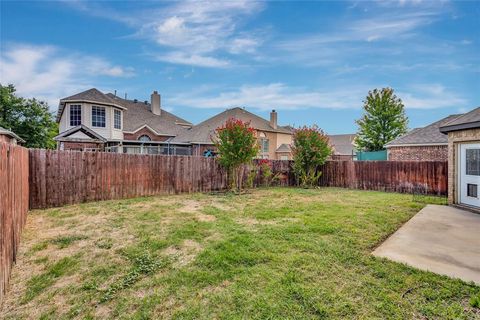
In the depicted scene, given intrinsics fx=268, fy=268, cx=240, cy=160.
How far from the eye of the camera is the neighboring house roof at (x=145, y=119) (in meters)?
23.7

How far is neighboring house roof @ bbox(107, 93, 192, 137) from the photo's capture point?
23734 millimetres

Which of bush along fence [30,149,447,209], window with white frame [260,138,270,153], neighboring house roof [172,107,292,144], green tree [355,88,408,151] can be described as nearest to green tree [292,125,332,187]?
bush along fence [30,149,447,209]

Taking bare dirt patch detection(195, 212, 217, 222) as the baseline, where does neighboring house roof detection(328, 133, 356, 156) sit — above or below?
above

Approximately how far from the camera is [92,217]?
21.8 feet

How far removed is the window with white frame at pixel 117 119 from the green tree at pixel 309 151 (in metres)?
14.6

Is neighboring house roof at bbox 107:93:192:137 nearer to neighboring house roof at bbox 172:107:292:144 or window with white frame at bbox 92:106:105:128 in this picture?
neighboring house roof at bbox 172:107:292:144

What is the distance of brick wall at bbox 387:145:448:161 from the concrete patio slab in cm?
1128

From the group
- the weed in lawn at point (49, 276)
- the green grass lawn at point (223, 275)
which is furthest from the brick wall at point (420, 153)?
the weed in lawn at point (49, 276)

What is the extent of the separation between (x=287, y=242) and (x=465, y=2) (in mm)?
10777

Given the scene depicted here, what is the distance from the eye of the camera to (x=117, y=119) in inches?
850

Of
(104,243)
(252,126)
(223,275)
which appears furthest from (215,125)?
(223,275)

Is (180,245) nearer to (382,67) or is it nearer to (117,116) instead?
(382,67)

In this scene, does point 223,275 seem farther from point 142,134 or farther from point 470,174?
point 142,134

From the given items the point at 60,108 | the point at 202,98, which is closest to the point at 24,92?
the point at 60,108
